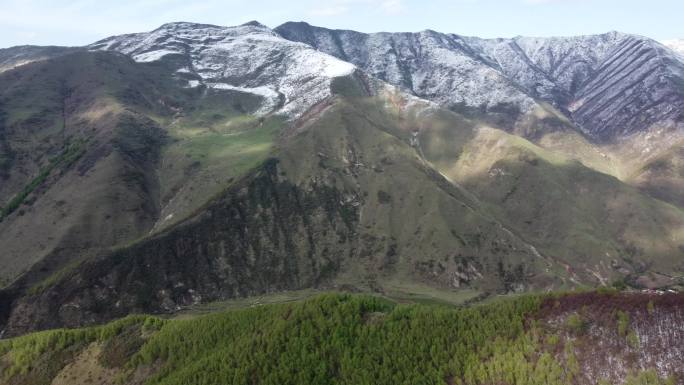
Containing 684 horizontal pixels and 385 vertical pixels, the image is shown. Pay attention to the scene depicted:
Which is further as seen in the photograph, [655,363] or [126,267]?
[126,267]

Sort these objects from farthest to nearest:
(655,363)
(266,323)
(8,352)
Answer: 1. (8,352)
2. (266,323)
3. (655,363)

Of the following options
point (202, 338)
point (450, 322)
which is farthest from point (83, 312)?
point (450, 322)

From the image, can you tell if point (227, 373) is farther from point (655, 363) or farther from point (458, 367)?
point (655, 363)

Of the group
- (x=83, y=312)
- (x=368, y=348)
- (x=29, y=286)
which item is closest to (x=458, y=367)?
(x=368, y=348)

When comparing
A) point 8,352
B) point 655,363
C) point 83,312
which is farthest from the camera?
point 83,312

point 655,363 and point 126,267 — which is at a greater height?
point 655,363

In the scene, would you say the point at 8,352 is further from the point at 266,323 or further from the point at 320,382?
the point at 320,382

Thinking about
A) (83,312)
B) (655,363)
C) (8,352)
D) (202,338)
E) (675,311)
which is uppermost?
(675,311)
